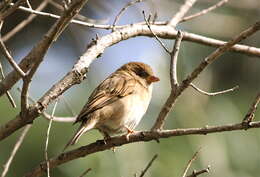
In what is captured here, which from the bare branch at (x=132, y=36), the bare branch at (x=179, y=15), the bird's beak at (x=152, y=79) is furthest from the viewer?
the bird's beak at (x=152, y=79)

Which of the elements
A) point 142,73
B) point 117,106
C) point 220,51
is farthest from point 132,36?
point 142,73

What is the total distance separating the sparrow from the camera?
16.0 ft

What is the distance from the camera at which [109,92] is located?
209 inches

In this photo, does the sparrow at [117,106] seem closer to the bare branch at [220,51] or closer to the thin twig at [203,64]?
the thin twig at [203,64]

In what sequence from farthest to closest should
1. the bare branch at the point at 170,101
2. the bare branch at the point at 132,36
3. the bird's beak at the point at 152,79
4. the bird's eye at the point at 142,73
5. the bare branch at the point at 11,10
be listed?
the bird's eye at the point at 142,73 → the bird's beak at the point at 152,79 → the bare branch at the point at 132,36 → the bare branch at the point at 170,101 → the bare branch at the point at 11,10

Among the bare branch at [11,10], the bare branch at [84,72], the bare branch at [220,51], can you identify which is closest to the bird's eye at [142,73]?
the bare branch at [84,72]

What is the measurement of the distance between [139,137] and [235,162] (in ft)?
10.7

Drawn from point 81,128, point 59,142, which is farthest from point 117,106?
point 59,142

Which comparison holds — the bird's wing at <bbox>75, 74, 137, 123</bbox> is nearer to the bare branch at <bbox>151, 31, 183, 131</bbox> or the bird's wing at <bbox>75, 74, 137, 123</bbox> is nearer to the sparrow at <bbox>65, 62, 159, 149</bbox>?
the sparrow at <bbox>65, 62, 159, 149</bbox>

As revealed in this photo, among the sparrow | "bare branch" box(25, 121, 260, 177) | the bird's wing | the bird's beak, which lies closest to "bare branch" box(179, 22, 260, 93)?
"bare branch" box(25, 121, 260, 177)

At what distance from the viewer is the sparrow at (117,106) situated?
4863 millimetres

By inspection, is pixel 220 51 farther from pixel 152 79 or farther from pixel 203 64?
pixel 152 79

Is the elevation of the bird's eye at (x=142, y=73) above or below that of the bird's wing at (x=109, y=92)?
below

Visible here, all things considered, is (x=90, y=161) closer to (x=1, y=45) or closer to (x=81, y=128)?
(x=81, y=128)
